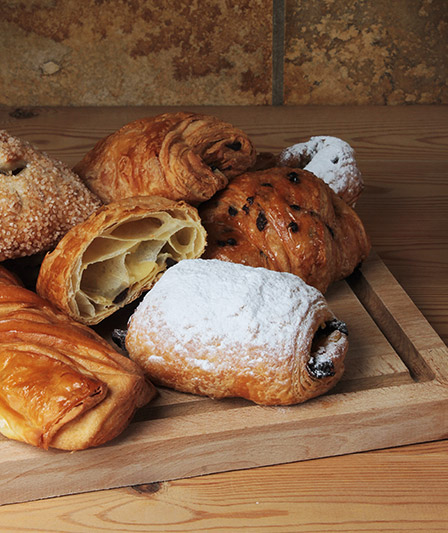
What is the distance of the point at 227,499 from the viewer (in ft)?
3.35

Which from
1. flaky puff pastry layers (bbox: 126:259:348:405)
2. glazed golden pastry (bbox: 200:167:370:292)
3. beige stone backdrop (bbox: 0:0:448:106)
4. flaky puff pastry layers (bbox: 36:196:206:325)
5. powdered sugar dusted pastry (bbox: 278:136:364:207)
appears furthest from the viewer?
beige stone backdrop (bbox: 0:0:448:106)

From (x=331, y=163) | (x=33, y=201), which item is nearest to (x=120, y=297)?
(x=33, y=201)

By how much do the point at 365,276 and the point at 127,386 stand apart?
59 centimetres

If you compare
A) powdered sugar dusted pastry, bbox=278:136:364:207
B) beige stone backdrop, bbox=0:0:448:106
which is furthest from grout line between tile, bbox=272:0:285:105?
powdered sugar dusted pastry, bbox=278:136:364:207

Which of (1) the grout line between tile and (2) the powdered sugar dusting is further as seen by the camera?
(1) the grout line between tile

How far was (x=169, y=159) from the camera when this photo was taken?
1314mm

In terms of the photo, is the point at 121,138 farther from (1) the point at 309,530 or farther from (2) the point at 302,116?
(2) the point at 302,116

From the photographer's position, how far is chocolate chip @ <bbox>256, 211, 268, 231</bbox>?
1.33m

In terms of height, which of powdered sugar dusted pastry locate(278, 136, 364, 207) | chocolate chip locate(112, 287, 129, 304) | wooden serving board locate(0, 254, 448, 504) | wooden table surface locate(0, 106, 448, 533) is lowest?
wooden table surface locate(0, 106, 448, 533)

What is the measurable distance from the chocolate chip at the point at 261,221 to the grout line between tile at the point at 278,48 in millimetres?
1096

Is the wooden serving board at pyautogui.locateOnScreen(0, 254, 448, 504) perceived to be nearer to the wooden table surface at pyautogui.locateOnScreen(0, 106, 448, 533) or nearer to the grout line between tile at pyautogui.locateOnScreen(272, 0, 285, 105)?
the wooden table surface at pyautogui.locateOnScreen(0, 106, 448, 533)

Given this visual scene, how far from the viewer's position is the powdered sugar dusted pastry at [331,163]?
1.54m

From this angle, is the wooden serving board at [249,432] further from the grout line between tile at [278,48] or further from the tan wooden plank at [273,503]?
the grout line between tile at [278,48]

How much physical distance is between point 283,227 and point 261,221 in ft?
0.13
